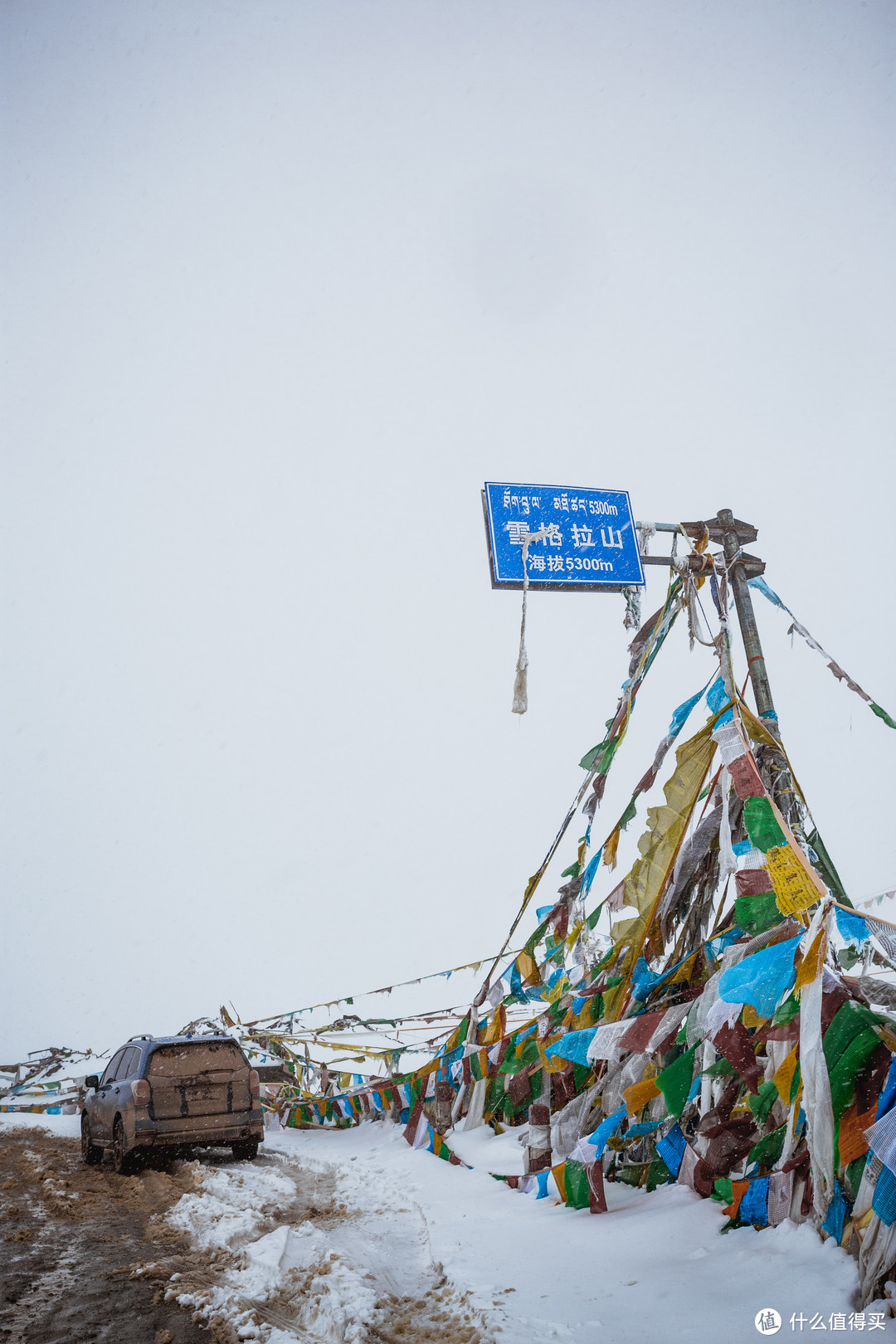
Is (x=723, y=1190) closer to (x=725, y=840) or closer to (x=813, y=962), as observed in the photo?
(x=813, y=962)

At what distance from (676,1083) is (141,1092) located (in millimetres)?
6900

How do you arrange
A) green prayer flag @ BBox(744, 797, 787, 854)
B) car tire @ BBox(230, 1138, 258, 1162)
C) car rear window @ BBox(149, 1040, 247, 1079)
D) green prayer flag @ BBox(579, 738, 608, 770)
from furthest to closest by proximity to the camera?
car tire @ BBox(230, 1138, 258, 1162)
car rear window @ BBox(149, 1040, 247, 1079)
green prayer flag @ BBox(579, 738, 608, 770)
green prayer flag @ BBox(744, 797, 787, 854)

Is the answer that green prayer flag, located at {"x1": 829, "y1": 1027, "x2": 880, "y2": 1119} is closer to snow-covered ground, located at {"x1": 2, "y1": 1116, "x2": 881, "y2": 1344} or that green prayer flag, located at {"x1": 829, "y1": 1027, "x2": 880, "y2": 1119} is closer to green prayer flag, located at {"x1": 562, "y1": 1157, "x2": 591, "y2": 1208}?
snow-covered ground, located at {"x1": 2, "y1": 1116, "x2": 881, "y2": 1344}

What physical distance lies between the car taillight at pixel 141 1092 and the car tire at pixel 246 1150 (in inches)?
51.9

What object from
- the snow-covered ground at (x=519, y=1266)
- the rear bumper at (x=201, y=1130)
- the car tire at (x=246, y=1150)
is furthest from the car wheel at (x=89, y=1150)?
the snow-covered ground at (x=519, y=1266)

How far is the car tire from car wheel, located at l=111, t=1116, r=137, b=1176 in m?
1.17

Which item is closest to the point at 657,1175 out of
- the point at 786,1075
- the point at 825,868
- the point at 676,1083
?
the point at 676,1083

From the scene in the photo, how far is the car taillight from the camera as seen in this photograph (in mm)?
8630

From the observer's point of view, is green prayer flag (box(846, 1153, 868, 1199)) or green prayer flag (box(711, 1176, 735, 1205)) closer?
green prayer flag (box(846, 1153, 868, 1199))

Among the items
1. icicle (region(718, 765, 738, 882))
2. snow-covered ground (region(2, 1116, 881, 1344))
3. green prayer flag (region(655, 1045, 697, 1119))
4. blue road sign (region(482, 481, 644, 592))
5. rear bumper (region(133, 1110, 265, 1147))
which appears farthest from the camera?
rear bumper (region(133, 1110, 265, 1147))

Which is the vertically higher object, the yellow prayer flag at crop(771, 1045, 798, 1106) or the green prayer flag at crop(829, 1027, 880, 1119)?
the green prayer flag at crop(829, 1027, 880, 1119)

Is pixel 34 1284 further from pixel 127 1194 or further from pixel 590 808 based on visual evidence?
pixel 590 808

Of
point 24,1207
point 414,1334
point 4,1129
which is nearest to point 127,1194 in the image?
point 24,1207

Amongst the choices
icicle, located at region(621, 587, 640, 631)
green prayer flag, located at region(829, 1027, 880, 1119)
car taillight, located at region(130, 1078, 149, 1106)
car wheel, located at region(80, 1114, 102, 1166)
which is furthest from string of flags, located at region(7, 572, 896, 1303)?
car wheel, located at region(80, 1114, 102, 1166)
